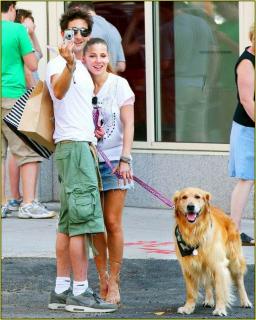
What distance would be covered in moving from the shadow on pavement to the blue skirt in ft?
3.40

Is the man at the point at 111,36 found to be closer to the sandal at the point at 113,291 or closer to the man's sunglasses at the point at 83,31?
the man's sunglasses at the point at 83,31

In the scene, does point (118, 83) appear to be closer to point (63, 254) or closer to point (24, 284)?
point (63, 254)

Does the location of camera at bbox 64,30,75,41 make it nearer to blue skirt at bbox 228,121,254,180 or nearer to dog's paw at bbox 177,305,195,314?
dog's paw at bbox 177,305,195,314

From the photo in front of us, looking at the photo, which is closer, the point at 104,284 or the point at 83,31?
the point at 83,31

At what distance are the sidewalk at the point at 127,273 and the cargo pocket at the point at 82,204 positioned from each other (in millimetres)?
642

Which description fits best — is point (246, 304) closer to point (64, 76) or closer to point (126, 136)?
point (126, 136)

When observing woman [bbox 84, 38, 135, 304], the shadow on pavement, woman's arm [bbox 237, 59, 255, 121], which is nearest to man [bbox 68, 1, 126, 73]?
woman's arm [bbox 237, 59, 255, 121]

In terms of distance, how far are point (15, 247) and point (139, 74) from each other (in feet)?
9.86

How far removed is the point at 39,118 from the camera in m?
7.44

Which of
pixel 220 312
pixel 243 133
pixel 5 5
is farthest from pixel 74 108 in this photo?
pixel 5 5

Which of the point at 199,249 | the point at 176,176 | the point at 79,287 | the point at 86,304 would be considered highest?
the point at 176,176

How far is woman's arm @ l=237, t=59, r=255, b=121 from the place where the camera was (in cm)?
948

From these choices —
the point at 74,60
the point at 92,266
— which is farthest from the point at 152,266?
the point at 74,60

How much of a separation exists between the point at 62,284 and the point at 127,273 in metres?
1.37
